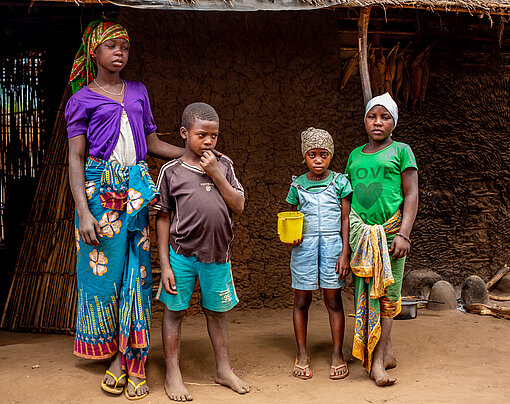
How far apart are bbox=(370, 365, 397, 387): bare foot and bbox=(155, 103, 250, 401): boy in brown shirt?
0.77m

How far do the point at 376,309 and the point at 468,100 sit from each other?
295 cm

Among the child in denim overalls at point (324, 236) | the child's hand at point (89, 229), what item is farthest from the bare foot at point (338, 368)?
the child's hand at point (89, 229)

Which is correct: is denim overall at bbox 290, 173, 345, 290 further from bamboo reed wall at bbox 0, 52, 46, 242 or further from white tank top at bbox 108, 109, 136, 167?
bamboo reed wall at bbox 0, 52, 46, 242

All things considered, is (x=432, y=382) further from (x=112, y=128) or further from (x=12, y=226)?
(x=12, y=226)

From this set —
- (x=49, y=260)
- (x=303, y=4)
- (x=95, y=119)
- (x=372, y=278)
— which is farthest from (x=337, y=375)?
(x=49, y=260)

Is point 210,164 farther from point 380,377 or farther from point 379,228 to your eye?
point 380,377

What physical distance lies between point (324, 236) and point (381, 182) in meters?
0.48

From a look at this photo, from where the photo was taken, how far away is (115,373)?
3.47m

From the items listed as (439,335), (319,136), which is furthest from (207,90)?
(439,335)

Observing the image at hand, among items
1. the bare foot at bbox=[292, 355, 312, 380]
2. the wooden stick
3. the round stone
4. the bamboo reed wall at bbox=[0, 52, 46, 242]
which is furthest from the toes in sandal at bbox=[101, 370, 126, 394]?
the bamboo reed wall at bbox=[0, 52, 46, 242]

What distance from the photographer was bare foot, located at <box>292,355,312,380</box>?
3770 mm

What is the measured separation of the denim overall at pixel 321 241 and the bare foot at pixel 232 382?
0.66 metres

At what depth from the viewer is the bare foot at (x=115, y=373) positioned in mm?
3430

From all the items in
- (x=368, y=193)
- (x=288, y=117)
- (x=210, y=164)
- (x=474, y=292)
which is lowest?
(x=474, y=292)
